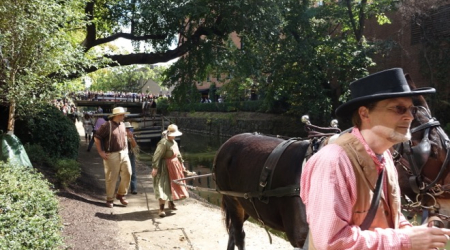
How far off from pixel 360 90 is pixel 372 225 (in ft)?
2.17

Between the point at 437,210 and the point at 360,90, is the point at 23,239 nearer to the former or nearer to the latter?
the point at 360,90

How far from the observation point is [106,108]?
50.2 m

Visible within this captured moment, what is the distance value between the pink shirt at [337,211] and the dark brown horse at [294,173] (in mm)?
1905

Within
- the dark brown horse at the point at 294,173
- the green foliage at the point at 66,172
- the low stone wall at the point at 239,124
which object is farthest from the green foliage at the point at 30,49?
the low stone wall at the point at 239,124

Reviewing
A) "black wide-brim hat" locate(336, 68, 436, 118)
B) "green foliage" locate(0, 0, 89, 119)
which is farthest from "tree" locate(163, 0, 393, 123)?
"black wide-brim hat" locate(336, 68, 436, 118)

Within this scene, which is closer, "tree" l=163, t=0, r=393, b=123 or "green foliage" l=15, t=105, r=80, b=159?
"green foliage" l=15, t=105, r=80, b=159

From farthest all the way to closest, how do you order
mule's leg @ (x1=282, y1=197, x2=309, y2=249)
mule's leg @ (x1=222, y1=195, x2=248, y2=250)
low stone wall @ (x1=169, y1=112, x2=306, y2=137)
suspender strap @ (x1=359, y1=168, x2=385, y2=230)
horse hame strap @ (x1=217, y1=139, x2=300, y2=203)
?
low stone wall @ (x1=169, y1=112, x2=306, y2=137) → mule's leg @ (x1=222, y1=195, x2=248, y2=250) → horse hame strap @ (x1=217, y1=139, x2=300, y2=203) → mule's leg @ (x1=282, y1=197, x2=309, y2=249) → suspender strap @ (x1=359, y1=168, x2=385, y2=230)

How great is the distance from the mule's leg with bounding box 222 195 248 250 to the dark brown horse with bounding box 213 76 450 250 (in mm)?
407

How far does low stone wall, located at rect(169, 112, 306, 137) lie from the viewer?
2730 cm

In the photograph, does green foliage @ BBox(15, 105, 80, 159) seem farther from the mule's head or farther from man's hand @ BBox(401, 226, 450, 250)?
man's hand @ BBox(401, 226, 450, 250)

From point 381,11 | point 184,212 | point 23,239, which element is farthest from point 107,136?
point 381,11

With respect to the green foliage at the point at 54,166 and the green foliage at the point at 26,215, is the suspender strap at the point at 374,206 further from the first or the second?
the green foliage at the point at 54,166

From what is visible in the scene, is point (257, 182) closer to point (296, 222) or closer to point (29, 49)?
point (296, 222)

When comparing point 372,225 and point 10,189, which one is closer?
point 372,225
